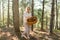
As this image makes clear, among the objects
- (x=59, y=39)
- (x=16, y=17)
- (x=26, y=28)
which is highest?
(x=16, y=17)

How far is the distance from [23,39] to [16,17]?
6.66 feet

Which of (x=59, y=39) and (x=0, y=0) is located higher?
(x=0, y=0)

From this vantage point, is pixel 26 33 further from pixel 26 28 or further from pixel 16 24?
pixel 16 24

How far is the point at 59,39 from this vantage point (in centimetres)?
1380

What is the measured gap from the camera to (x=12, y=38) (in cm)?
1184

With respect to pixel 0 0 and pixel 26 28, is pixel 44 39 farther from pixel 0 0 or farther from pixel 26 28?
pixel 0 0

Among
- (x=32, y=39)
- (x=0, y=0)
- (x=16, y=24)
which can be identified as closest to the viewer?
Answer: (x=32, y=39)

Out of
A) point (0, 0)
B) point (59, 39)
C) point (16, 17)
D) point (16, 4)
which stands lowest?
point (59, 39)

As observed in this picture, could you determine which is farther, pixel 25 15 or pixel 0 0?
pixel 0 0

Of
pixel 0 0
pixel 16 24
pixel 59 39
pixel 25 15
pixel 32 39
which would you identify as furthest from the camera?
pixel 0 0

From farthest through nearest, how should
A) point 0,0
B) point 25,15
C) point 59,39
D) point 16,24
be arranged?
point 0,0
point 59,39
point 16,24
point 25,15

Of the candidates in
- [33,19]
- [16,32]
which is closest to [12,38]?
[16,32]

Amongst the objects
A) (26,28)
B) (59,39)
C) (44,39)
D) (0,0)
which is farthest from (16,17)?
(0,0)

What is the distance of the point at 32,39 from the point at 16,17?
2234mm
